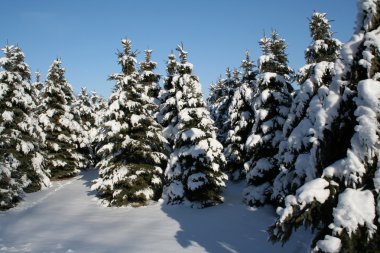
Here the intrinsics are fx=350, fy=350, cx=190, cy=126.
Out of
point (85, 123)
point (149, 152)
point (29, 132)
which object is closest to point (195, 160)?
point (149, 152)

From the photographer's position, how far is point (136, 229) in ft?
57.5

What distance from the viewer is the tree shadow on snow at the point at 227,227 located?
559 inches

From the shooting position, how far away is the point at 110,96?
2409 centimetres

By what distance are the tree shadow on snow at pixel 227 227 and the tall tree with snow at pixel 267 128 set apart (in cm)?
118

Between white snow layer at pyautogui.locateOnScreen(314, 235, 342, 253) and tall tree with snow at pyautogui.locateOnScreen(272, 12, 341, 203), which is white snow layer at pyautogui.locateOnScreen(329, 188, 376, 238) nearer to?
white snow layer at pyautogui.locateOnScreen(314, 235, 342, 253)

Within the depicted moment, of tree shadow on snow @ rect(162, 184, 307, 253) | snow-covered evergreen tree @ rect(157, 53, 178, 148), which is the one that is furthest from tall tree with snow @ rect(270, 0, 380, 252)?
snow-covered evergreen tree @ rect(157, 53, 178, 148)

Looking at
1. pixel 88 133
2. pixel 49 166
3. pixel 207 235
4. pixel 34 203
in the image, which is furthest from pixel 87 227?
pixel 88 133

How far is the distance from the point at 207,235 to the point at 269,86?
9922 mm

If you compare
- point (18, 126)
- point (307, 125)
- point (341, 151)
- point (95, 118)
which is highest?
point (95, 118)

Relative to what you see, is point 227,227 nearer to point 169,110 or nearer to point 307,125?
point 307,125

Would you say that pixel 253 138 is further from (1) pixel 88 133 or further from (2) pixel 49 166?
(1) pixel 88 133

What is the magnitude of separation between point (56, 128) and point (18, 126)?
8415 mm

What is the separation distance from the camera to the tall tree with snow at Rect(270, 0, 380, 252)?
24.8ft

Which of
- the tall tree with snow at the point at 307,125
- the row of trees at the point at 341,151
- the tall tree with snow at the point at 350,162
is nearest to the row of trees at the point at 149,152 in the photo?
the tall tree with snow at the point at 307,125
